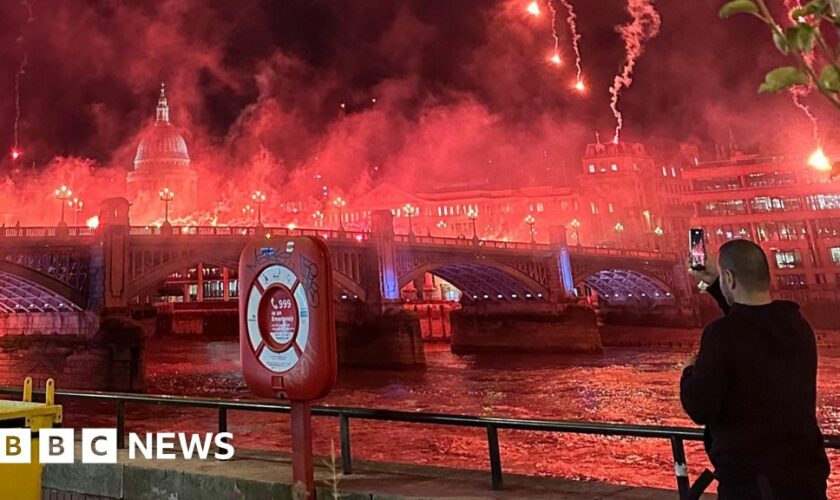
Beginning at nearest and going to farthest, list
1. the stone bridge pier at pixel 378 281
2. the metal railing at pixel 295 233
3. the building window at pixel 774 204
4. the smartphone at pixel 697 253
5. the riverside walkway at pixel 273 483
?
the smartphone at pixel 697 253
the riverside walkway at pixel 273 483
the stone bridge pier at pixel 378 281
the metal railing at pixel 295 233
the building window at pixel 774 204

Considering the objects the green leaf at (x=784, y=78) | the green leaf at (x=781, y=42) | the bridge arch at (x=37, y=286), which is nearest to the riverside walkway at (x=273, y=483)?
the green leaf at (x=784, y=78)

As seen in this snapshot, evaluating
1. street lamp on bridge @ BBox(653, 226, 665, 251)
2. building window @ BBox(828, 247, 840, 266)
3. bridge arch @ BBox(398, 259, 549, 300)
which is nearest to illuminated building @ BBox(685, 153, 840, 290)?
building window @ BBox(828, 247, 840, 266)

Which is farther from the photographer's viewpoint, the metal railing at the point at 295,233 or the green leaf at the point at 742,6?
the metal railing at the point at 295,233

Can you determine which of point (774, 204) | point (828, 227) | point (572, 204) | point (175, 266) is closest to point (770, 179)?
point (774, 204)

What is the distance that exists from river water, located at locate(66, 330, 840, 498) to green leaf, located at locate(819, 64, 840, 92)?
569 inches

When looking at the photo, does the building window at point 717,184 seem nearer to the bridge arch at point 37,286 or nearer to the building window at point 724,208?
the building window at point 724,208

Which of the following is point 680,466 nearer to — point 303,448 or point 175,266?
point 303,448

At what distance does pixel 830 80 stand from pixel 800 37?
18 cm

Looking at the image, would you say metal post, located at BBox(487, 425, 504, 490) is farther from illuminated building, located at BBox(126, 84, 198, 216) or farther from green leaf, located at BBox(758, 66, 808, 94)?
illuminated building, located at BBox(126, 84, 198, 216)

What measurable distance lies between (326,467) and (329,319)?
1892 mm

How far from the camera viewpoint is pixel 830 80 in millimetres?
1968

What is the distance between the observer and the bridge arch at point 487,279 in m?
55.1

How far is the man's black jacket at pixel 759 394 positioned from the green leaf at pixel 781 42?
1.30 meters

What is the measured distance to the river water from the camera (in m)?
17.4
